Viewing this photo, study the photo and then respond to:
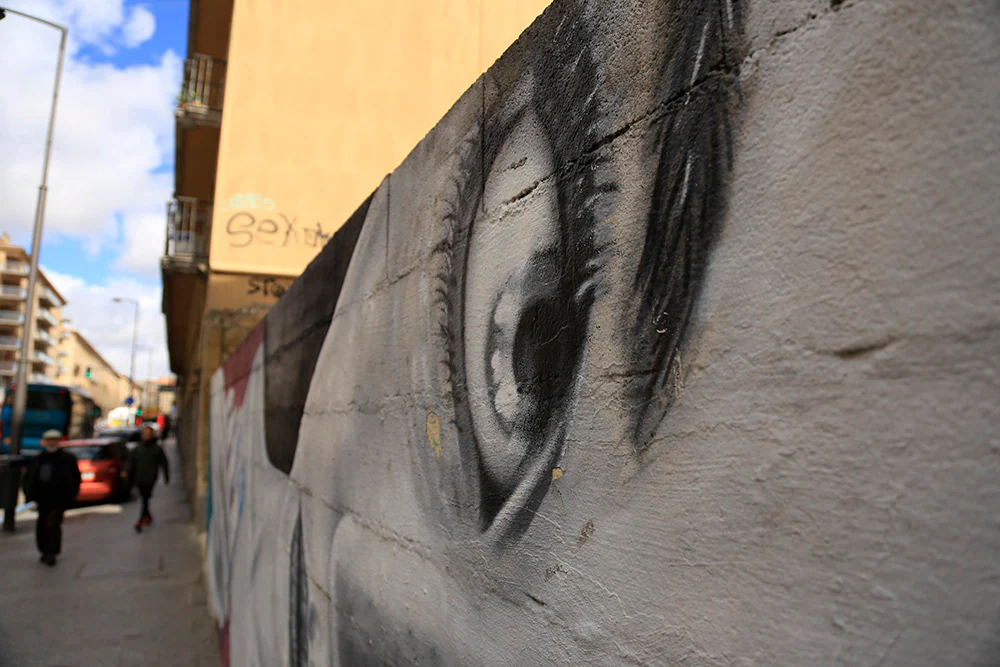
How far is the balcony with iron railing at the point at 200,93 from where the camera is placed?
1205 cm

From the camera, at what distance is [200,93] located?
12945 mm

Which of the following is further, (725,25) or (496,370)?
(496,370)

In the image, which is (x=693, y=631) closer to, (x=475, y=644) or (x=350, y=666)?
(x=475, y=644)

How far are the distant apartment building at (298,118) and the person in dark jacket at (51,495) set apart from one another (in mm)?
1918

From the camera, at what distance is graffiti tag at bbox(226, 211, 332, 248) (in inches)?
415

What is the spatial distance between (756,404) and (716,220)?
0.25 meters

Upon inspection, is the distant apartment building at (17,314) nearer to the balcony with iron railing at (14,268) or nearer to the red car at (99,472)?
the balcony with iron railing at (14,268)

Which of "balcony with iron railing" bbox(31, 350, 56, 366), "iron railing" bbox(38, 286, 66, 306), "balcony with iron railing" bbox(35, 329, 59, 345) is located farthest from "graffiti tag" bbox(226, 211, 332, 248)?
Answer: "balcony with iron railing" bbox(35, 329, 59, 345)

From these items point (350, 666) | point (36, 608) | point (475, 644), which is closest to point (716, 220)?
point (475, 644)

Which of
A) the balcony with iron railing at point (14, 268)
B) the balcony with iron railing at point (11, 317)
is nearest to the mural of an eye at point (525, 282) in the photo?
the balcony with iron railing at point (14, 268)

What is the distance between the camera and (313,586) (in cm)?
250

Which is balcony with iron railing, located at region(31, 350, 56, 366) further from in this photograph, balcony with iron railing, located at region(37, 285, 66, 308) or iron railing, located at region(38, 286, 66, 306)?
iron railing, located at region(38, 286, 66, 306)

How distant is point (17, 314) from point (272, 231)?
6954 centimetres

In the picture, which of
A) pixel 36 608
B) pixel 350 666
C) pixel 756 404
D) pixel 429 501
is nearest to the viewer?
pixel 756 404
